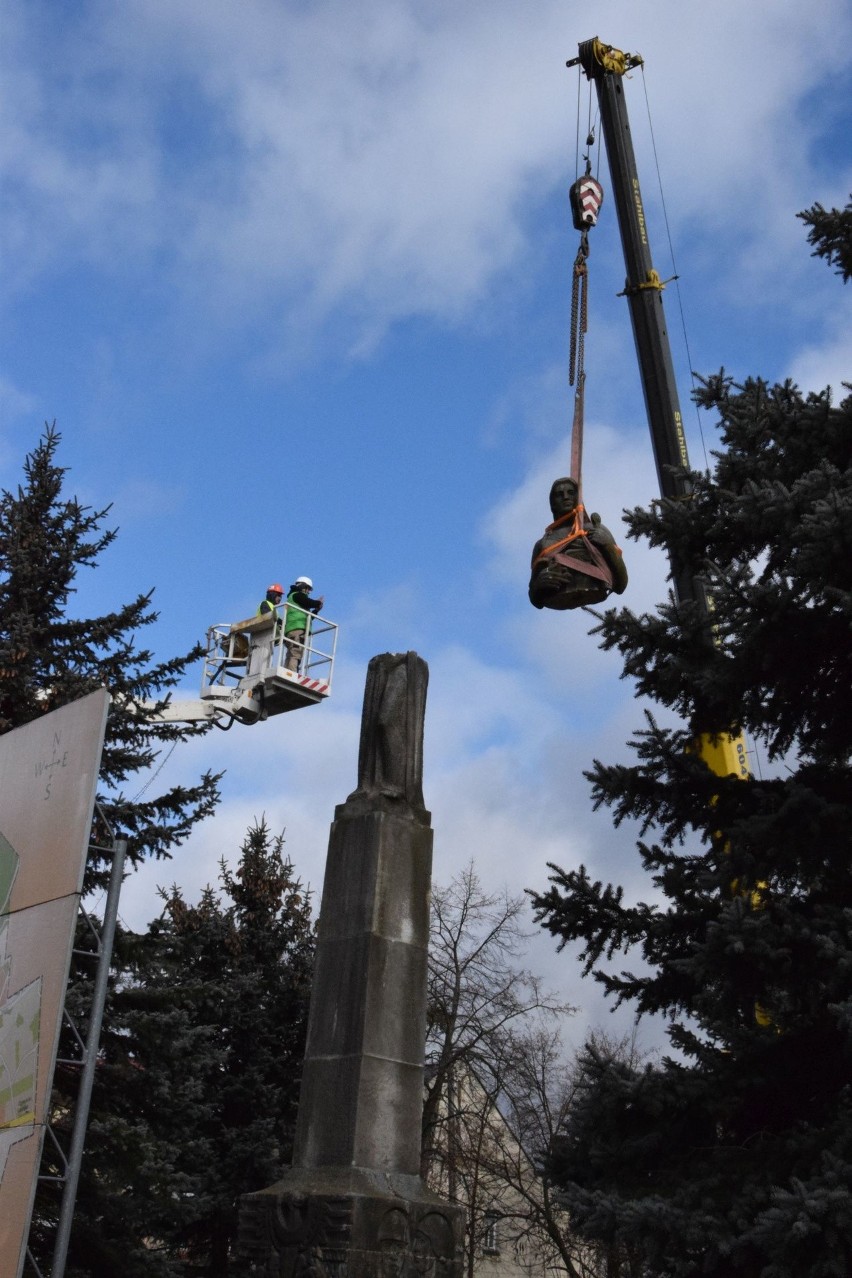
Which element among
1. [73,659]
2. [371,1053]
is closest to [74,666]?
[73,659]

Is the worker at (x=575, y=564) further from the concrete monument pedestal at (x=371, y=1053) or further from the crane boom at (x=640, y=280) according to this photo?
the crane boom at (x=640, y=280)

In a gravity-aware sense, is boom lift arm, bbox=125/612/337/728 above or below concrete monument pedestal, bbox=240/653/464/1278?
above

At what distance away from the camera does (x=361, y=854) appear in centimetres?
858

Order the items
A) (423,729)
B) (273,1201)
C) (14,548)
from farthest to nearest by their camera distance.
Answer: (14,548)
(423,729)
(273,1201)

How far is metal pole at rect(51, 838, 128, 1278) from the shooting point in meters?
10.6

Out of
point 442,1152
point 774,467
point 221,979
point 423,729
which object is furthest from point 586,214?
point 442,1152

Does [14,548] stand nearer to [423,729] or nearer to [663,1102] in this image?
[423,729]

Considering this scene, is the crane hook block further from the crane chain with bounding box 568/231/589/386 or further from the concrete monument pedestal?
the concrete monument pedestal

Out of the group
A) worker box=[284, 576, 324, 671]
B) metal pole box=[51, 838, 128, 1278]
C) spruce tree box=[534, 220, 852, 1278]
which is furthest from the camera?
worker box=[284, 576, 324, 671]

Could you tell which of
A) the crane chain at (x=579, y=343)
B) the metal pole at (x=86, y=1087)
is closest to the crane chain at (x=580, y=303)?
the crane chain at (x=579, y=343)

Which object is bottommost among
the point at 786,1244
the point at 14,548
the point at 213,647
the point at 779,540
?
the point at 786,1244

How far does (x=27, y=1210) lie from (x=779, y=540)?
7808 millimetres

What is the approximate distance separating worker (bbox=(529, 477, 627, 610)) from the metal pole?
5.09 m

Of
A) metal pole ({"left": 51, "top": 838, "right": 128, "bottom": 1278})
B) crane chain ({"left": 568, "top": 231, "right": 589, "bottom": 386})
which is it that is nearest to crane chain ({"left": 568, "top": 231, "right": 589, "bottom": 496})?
crane chain ({"left": 568, "top": 231, "right": 589, "bottom": 386})
